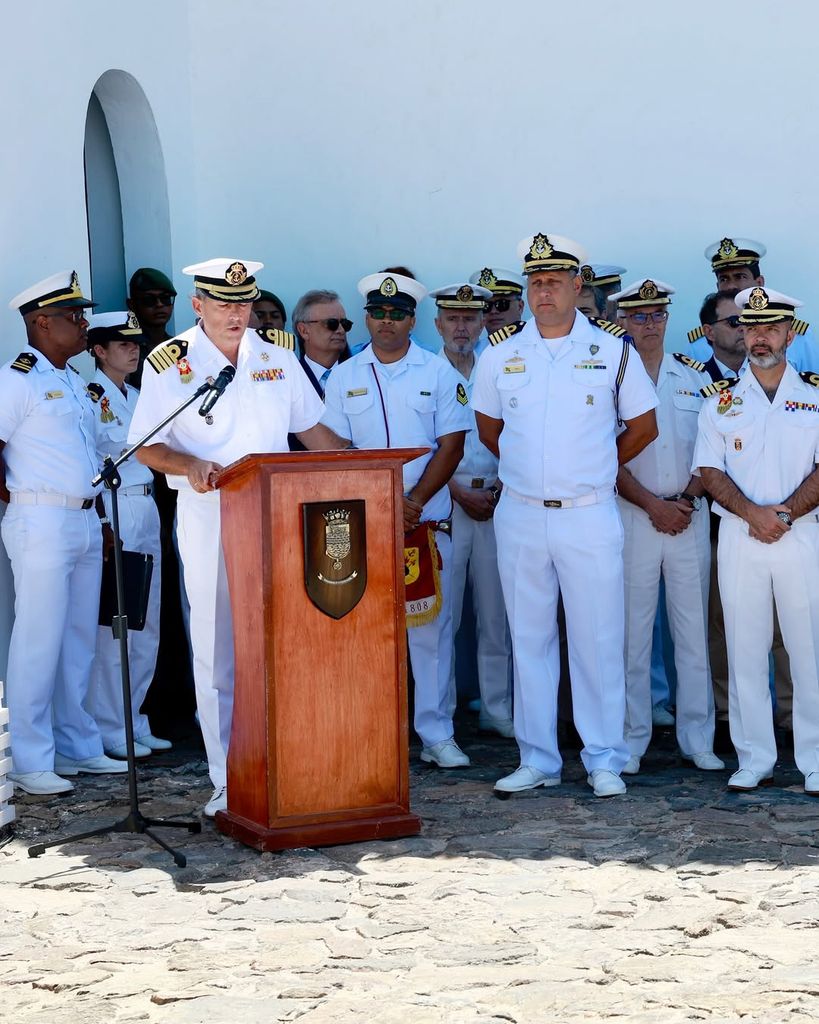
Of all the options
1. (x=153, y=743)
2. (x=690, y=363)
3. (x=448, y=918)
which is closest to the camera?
(x=448, y=918)

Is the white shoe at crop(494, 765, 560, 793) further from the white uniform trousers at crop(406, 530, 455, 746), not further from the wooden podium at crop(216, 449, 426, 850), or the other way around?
the wooden podium at crop(216, 449, 426, 850)

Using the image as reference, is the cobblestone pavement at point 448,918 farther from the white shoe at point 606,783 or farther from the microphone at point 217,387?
the microphone at point 217,387

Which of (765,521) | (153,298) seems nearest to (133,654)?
(153,298)

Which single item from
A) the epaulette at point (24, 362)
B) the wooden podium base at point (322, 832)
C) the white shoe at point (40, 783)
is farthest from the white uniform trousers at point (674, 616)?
the epaulette at point (24, 362)

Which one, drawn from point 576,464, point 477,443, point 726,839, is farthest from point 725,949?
point 477,443

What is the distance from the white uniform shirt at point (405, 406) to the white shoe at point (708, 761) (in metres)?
1.49

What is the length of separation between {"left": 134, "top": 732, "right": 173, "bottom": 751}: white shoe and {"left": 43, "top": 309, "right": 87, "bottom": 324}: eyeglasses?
1.89 meters

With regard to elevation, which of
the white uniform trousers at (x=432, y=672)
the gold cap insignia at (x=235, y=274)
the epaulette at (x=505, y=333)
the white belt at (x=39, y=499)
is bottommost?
the white uniform trousers at (x=432, y=672)

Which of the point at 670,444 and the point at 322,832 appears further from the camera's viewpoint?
the point at 670,444

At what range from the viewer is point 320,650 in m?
4.95

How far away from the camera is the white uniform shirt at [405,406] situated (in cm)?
646

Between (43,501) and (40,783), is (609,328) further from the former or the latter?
(40,783)

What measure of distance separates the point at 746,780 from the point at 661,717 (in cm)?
145

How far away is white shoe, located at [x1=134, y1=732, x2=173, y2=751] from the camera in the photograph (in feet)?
22.2
